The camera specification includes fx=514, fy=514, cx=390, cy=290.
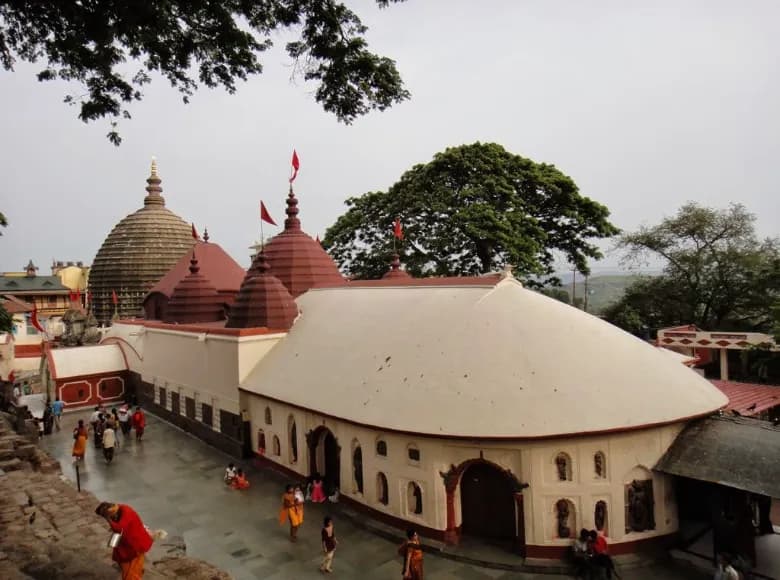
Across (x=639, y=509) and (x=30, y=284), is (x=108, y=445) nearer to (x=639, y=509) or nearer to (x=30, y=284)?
(x=639, y=509)

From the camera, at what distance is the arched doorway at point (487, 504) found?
11.5m

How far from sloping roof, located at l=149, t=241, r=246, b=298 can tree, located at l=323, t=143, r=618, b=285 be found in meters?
9.61

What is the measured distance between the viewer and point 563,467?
1084cm

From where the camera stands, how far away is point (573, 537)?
1064 centimetres

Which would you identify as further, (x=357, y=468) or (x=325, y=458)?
(x=325, y=458)

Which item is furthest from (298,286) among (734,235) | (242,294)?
(734,235)

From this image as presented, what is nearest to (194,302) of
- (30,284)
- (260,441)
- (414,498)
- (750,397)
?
(260,441)

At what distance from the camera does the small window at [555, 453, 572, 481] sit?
10.8m

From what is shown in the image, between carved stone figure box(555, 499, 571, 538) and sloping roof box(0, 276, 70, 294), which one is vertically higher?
sloping roof box(0, 276, 70, 294)

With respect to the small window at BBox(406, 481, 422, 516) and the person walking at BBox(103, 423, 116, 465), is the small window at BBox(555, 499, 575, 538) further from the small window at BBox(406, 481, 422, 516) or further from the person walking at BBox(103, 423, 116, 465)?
the person walking at BBox(103, 423, 116, 465)

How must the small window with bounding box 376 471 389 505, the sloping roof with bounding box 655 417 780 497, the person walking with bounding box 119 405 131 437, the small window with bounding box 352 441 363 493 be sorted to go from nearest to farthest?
1. the sloping roof with bounding box 655 417 780 497
2. the small window with bounding box 376 471 389 505
3. the small window with bounding box 352 441 363 493
4. the person walking with bounding box 119 405 131 437

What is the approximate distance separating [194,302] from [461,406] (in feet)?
58.6

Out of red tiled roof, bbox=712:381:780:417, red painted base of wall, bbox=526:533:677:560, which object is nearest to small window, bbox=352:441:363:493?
red painted base of wall, bbox=526:533:677:560

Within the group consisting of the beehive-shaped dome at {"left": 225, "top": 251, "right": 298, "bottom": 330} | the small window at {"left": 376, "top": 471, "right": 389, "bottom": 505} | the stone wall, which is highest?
the beehive-shaped dome at {"left": 225, "top": 251, "right": 298, "bottom": 330}
